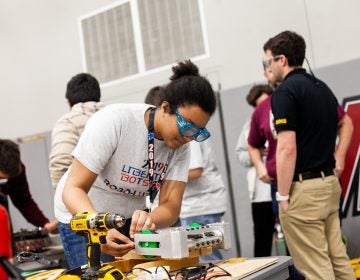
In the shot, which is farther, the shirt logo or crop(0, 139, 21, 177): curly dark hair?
crop(0, 139, 21, 177): curly dark hair

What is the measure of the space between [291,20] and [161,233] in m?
2.86

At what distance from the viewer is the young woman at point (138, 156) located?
154 cm

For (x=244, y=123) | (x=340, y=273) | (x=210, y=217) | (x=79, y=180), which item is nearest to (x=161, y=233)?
(x=79, y=180)

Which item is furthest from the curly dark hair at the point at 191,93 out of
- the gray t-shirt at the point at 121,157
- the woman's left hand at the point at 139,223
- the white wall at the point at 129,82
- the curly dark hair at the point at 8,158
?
Result: the white wall at the point at 129,82

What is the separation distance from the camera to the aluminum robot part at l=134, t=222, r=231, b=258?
1.34 meters

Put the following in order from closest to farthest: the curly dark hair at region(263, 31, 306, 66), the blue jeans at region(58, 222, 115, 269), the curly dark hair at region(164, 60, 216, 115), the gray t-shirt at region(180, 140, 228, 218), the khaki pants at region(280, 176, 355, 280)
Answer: the curly dark hair at region(164, 60, 216, 115), the blue jeans at region(58, 222, 115, 269), the khaki pants at region(280, 176, 355, 280), the curly dark hair at region(263, 31, 306, 66), the gray t-shirt at region(180, 140, 228, 218)

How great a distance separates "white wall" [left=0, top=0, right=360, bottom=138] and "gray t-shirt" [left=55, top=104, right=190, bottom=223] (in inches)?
90.9

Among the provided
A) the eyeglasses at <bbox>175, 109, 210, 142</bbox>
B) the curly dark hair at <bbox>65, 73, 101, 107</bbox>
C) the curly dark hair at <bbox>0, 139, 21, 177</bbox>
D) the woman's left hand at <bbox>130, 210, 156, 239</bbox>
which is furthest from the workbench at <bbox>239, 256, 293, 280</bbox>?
the curly dark hair at <bbox>0, 139, 21, 177</bbox>

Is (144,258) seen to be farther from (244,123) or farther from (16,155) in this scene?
(244,123)

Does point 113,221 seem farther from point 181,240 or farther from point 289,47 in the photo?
point 289,47

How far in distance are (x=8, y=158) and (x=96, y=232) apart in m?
1.52

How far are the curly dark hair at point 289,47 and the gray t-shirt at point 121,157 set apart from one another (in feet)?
2.72

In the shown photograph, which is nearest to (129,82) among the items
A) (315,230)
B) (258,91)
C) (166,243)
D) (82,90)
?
(258,91)

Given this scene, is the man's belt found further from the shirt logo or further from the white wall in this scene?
the white wall
